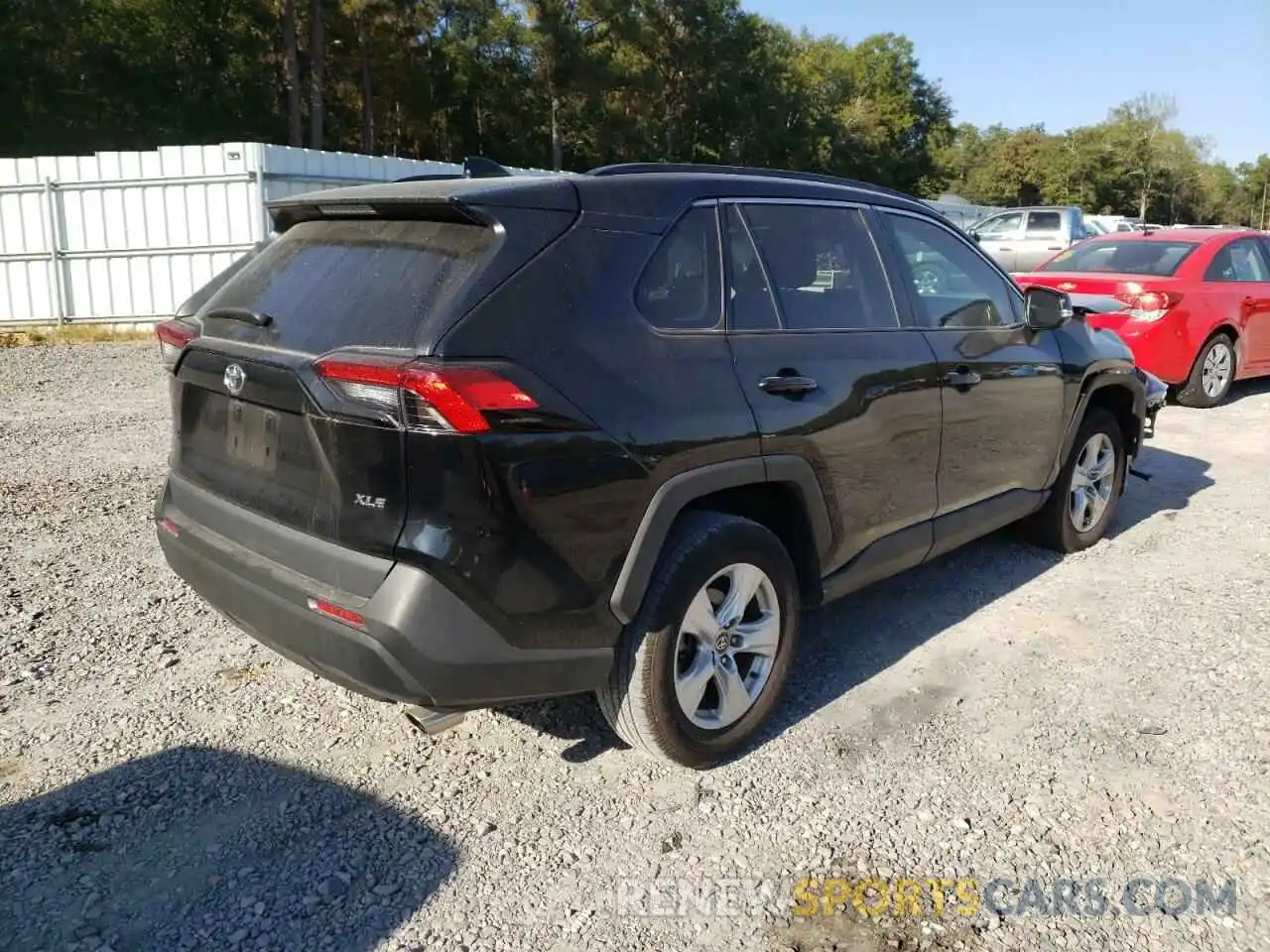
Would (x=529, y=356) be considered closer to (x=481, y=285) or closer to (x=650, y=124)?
(x=481, y=285)

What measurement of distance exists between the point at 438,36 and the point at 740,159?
66.2ft

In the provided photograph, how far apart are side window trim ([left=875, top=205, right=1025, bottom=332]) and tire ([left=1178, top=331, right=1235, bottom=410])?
5.46m

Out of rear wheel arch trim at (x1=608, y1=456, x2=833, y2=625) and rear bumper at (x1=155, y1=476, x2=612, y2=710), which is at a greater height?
rear wheel arch trim at (x1=608, y1=456, x2=833, y2=625)

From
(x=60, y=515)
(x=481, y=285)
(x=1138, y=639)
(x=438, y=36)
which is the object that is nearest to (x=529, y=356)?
(x=481, y=285)

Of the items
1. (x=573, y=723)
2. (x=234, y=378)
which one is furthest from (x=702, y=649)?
(x=234, y=378)

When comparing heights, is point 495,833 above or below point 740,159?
below

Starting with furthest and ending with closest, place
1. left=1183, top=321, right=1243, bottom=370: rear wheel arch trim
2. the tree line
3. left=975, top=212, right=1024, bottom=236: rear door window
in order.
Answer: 1. the tree line
2. left=975, top=212, right=1024, bottom=236: rear door window
3. left=1183, top=321, right=1243, bottom=370: rear wheel arch trim

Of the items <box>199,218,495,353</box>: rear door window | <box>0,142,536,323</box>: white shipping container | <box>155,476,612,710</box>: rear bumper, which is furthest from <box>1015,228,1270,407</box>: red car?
<box>0,142,536,323</box>: white shipping container

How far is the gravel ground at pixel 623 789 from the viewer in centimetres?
257

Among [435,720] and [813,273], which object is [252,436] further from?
[813,273]

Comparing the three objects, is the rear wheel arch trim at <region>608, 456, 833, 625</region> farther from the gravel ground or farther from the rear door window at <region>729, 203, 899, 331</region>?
the gravel ground

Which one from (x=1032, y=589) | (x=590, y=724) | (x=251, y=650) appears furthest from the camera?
(x=1032, y=589)

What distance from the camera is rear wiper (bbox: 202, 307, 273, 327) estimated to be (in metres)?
2.95

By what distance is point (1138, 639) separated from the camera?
4.29 meters
